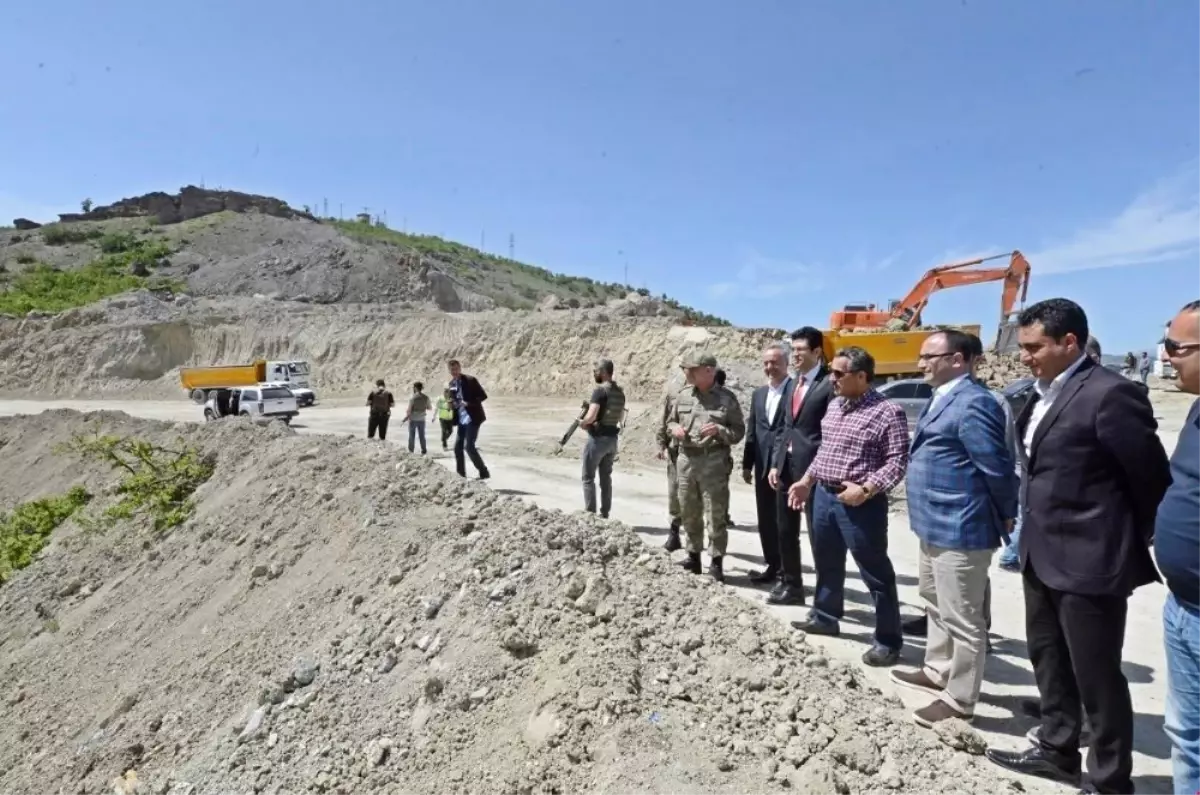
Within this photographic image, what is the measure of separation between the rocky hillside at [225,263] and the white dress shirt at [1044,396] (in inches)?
1532

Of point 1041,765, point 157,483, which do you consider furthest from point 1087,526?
point 157,483

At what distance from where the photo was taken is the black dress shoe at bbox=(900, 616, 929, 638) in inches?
191

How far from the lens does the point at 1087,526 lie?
9.20ft

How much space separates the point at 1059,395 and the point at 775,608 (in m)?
2.77

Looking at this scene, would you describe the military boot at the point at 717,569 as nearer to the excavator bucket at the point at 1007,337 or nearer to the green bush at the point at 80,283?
the excavator bucket at the point at 1007,337

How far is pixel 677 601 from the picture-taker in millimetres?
3650

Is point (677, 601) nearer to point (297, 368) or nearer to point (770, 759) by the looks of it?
point (770, 759)

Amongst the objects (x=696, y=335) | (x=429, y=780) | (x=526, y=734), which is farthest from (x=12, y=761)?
(x=696, y=335)

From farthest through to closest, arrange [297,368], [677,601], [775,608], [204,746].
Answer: [297,368]
[775,608]
[204,746]
[677,601]

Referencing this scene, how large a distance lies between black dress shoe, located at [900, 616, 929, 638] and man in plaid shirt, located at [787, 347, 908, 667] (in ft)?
2.13

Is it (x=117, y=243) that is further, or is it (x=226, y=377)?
(x=117, y=243)

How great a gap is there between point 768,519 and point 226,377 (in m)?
26.6

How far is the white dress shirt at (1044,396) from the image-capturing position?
2.99m

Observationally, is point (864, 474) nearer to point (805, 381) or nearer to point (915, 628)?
point (805, 381)
